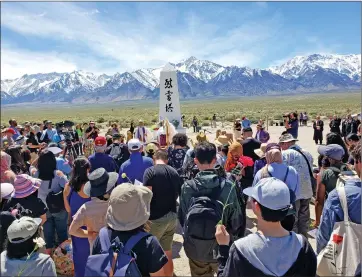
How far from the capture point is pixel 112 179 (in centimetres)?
295

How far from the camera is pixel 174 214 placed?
13.0 ft

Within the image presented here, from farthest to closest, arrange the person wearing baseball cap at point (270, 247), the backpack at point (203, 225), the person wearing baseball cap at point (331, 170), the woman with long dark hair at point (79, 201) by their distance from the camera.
→ the person wearing baseball cap at point (331, 170) → the woman with long dark hair at point (79, 201) → the backpack at point (203, 225) → the person wearing baseball cap at point (270, 247)

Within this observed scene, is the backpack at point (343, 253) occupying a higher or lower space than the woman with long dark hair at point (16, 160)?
lower

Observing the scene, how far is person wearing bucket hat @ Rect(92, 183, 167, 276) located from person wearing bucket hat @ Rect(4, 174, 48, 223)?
1.76 m

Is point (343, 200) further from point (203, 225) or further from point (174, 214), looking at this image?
point (174, 214)

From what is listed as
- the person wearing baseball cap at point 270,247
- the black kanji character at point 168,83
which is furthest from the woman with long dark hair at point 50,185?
the black kanji character at point 168,83

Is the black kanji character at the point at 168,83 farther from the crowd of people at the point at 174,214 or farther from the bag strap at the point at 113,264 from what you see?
the bag strap at the point at 113,264

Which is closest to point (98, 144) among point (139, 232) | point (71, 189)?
point (71, 189)

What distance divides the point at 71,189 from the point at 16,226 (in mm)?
1408

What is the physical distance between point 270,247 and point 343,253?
27.2 inches

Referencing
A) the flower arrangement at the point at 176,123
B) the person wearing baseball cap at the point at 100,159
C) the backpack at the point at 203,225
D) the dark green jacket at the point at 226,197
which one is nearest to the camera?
the backpack at the point at 203,225

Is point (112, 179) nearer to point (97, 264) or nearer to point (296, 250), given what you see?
point (97, 264)

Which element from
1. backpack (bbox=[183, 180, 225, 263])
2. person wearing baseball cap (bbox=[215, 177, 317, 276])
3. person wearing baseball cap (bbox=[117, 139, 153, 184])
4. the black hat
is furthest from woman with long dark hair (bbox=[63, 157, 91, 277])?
person wearing baseball cap (bbox=[215, 177, 317, 276])

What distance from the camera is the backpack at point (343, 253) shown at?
2.14 metres
